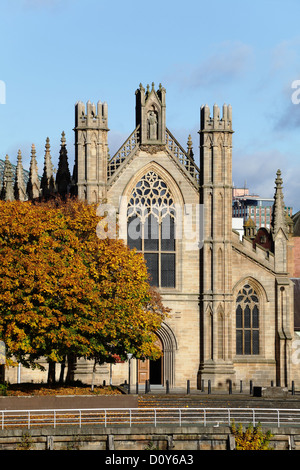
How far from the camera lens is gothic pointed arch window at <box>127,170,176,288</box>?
2761 inches

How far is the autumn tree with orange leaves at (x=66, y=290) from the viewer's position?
5428cm

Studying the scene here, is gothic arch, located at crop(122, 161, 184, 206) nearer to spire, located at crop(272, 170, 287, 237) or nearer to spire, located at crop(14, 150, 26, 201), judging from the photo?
spire, located at crop(272, 170, 287, 237)

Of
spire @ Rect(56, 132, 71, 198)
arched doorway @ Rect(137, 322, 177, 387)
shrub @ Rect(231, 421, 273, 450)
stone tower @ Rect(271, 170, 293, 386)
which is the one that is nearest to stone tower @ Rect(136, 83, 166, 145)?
spire @ Rect(56, 132, 71, 198)

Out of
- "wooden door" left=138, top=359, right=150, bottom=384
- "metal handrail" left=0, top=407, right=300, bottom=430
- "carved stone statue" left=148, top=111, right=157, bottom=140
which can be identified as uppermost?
"carved stone statue" left=148, top=111, right=157, bottom=140

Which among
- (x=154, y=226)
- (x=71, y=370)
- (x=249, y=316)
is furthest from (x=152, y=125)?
(x=71, y=370)

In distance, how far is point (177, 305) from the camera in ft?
229

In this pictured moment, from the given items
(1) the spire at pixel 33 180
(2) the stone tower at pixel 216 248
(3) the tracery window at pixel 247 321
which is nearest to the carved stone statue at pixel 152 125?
(2) the stone tower at pixel 216 248

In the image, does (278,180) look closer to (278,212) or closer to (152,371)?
(278,212)

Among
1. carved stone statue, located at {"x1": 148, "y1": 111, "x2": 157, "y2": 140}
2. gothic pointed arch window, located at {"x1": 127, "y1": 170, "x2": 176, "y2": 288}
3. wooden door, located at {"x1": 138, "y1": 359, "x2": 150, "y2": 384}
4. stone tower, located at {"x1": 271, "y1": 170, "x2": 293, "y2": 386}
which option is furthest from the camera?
carved stone statue, located at {"x1": 148, "y1": 111, "x2": 157, "y2": 140}

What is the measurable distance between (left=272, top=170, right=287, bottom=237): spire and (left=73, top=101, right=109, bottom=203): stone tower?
36.2 ft

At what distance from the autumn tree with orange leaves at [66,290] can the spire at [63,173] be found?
1436 cm

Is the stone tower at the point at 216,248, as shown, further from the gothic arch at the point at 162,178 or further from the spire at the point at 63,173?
the spire at the point at 63,173
